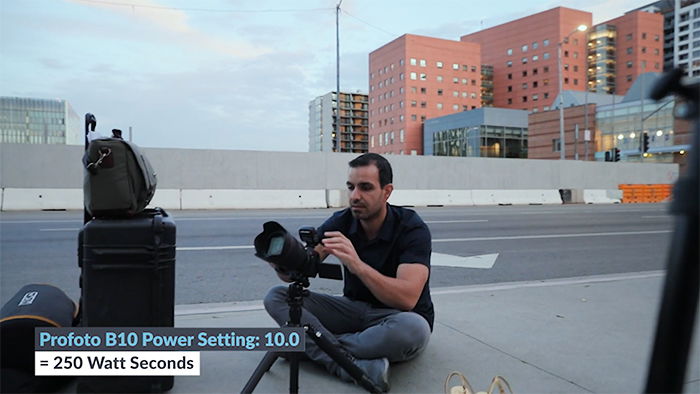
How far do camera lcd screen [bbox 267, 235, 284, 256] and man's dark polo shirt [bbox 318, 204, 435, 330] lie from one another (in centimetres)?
94

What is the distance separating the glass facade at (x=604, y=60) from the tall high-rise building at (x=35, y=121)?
101431 mm

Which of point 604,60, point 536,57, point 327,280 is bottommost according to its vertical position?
point 327,280

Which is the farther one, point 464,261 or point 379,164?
point 464,261

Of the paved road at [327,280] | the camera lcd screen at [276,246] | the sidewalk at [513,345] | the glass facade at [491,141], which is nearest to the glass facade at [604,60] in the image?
the glass facade at [491,141]

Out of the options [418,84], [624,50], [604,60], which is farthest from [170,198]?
[624,50]

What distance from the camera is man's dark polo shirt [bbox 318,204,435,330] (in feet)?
9.39

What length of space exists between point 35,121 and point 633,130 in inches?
2211

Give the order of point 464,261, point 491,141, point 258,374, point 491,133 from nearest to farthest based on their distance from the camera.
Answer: point 258,374 < point 464,261 < point 491,133 < point 491,141

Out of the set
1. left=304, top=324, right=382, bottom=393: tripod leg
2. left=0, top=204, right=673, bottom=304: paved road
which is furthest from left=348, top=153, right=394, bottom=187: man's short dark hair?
left=0, top=204, right=673, bottom=304: paved road

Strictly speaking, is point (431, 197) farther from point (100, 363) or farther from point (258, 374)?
point (100, 363)

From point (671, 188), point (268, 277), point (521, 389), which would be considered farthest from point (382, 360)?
point (268, 277)

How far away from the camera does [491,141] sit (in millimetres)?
73875

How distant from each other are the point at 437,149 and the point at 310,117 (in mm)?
63176

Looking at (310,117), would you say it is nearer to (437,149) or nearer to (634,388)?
(437,149)
